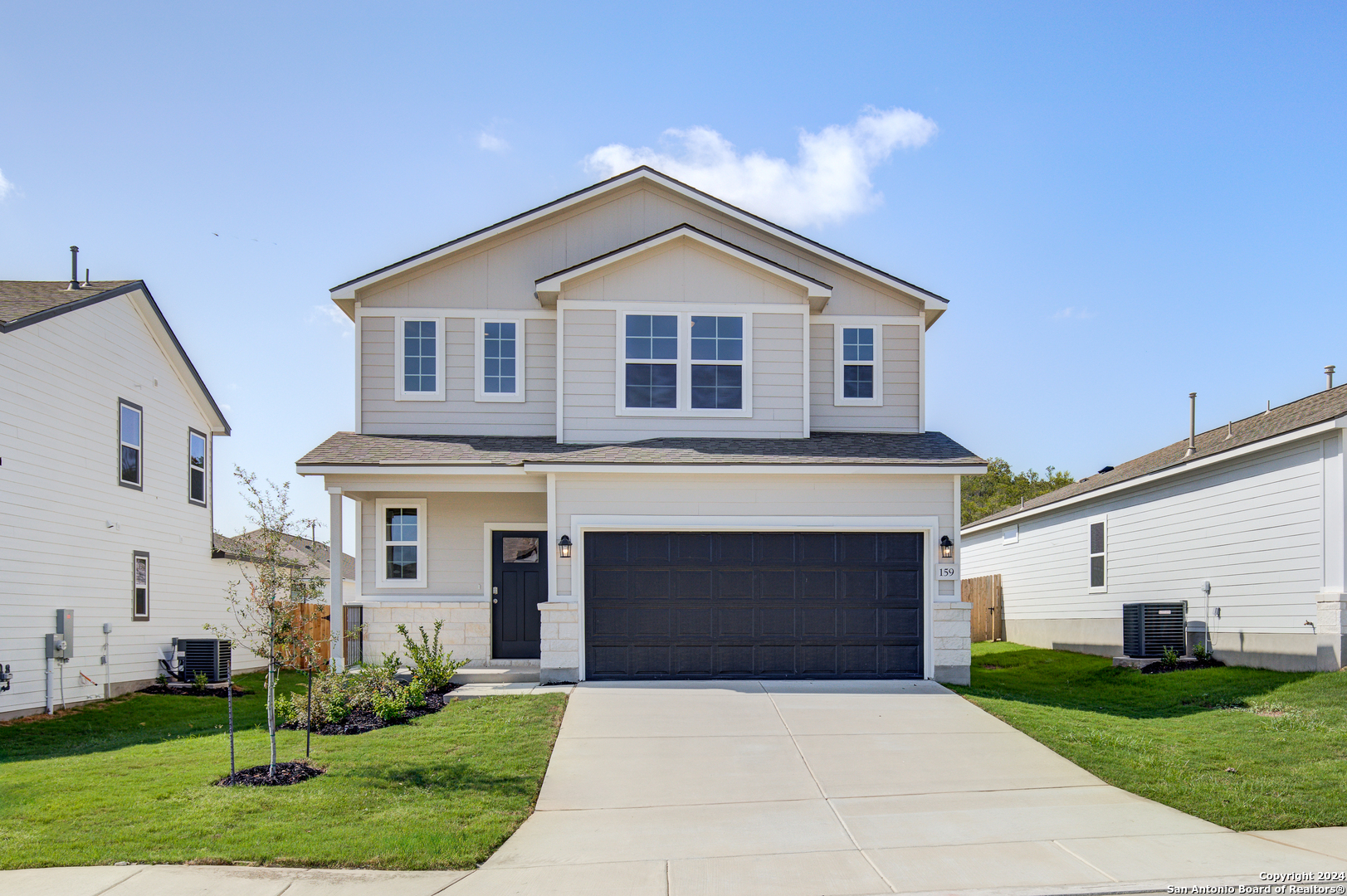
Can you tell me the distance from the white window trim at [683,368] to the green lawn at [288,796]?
5031 millimetres

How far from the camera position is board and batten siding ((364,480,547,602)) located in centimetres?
1562

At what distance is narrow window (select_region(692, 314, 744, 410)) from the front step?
15.9ft

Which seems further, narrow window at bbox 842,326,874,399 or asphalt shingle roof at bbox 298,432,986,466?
narrow window at bbox 842,326,874,399

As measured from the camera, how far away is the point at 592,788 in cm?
886

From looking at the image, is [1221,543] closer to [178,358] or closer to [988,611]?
[988,611]

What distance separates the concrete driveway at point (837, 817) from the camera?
648 cm

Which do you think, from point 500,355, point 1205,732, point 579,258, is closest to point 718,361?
point 579,258

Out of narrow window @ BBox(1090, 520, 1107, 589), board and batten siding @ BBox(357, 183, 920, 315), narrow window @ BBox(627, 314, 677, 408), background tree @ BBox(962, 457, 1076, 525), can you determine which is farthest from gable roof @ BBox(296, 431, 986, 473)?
background tree @ BBox(962, 457, 1076, 525)

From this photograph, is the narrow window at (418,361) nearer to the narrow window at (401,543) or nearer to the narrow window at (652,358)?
the narrow window at (401,543)

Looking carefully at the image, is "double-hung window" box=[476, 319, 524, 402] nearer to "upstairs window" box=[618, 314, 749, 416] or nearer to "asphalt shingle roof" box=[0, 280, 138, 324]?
"upstairs window" box=[618, 314, 749, 416]

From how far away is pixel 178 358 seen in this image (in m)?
18.5

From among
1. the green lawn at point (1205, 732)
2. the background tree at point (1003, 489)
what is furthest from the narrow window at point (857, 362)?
the background tree at point (1003, 489)

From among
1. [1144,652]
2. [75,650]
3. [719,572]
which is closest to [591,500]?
[719,572]

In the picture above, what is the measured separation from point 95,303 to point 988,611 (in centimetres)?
2089
